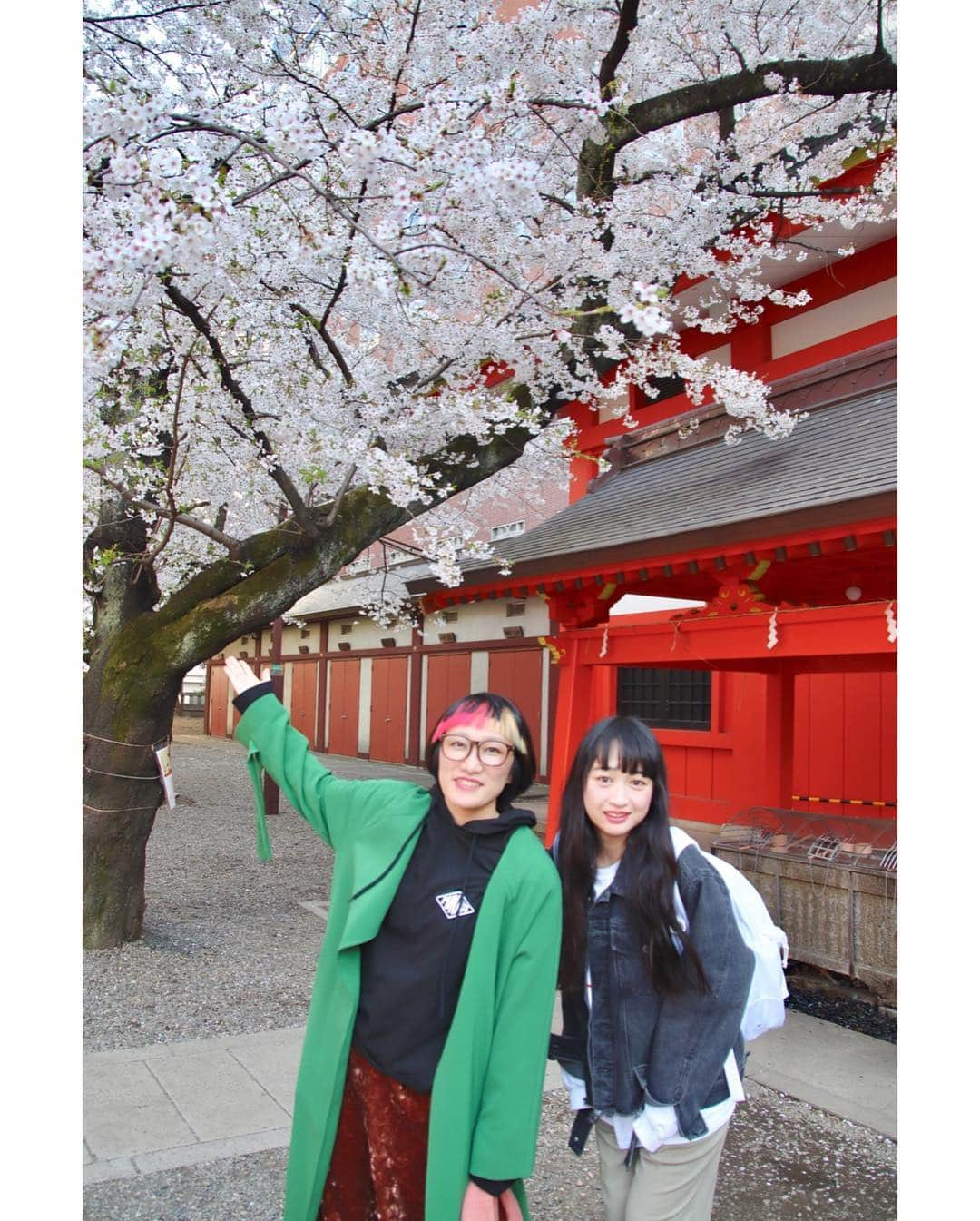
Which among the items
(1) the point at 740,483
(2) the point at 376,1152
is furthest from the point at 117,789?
(1) the point at 740,483

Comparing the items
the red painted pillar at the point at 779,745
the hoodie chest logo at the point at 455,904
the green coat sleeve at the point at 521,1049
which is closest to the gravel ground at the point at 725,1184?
the green coat sleeve at the point at 521,1049

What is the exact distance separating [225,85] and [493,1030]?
23.3 ft

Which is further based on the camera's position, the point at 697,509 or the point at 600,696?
the point at 600,696

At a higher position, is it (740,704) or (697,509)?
(697,509)

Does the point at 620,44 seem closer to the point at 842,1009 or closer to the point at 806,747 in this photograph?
the point at 842,1009

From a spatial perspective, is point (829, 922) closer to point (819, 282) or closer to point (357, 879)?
point (357, 879)

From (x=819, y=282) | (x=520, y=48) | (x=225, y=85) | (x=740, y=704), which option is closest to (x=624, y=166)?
(x=520, y=48)

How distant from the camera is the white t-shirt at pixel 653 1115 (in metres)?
2.03

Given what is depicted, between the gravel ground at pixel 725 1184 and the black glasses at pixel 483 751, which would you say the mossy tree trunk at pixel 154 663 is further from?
the black glasses at pixel 483 751

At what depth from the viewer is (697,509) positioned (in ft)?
19.3

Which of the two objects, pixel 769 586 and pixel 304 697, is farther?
pixel 304 697

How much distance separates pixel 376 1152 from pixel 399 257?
4097 millimetres

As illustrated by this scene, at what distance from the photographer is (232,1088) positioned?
13.2 ft

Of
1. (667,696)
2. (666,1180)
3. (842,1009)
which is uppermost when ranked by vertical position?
(667,696)
